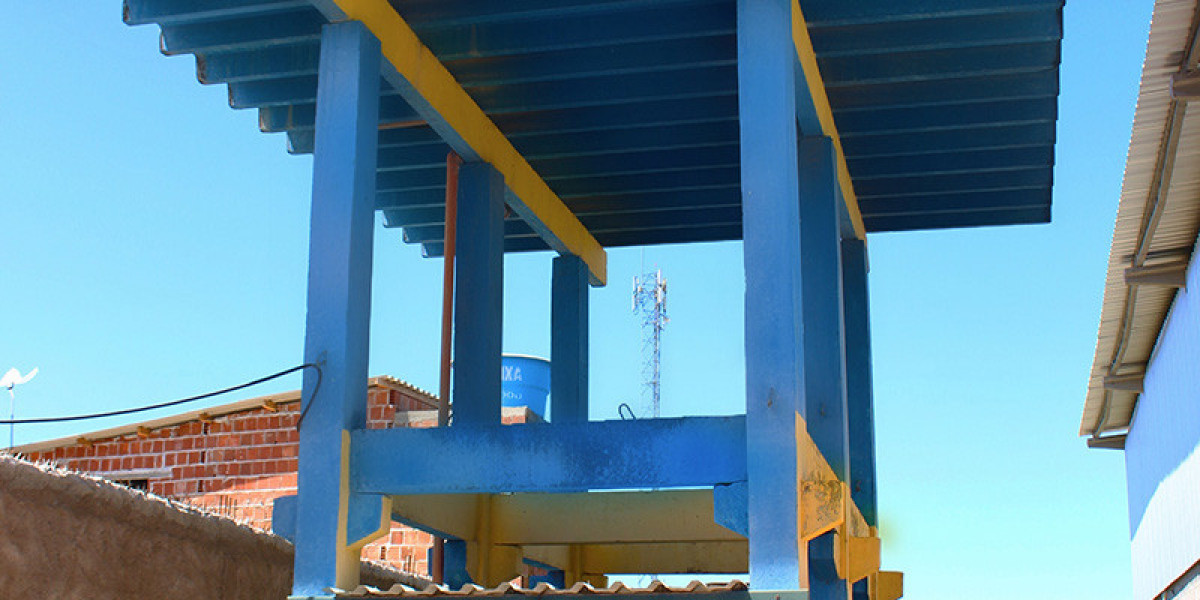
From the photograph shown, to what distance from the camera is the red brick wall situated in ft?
57.9

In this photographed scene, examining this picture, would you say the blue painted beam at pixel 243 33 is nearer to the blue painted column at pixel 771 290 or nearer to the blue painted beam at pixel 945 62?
the blue painted column at pixel 771 290

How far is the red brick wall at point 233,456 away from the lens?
17.7m

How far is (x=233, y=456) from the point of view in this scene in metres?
18.0

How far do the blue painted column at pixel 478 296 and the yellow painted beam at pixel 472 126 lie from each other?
286 millimetres

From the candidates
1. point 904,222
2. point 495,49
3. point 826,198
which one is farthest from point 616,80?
point 904,222

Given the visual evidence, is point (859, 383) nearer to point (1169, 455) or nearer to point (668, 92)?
point (668, 92)

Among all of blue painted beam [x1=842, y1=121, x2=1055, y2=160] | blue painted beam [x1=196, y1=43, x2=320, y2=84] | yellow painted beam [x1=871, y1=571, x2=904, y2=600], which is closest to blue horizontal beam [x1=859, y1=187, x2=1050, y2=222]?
blue painted beam [x1=842, y1=121, x2=1055, y2=160]

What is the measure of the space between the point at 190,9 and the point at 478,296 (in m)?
2.84

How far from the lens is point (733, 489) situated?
7656 mm

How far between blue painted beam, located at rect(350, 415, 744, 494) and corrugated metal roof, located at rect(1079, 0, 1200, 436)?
20.9 feet

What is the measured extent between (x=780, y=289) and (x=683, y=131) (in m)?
3.78

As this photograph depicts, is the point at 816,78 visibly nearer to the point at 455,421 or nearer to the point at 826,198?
the point at 826,198

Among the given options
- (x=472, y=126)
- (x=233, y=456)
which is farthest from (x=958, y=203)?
(x=233, y=456)

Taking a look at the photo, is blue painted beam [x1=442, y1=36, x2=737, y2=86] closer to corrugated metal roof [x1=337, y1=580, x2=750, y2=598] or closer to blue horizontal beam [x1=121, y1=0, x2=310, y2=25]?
blue horizontal beam [x1=121, y1=0, x2=310, y2=25]
